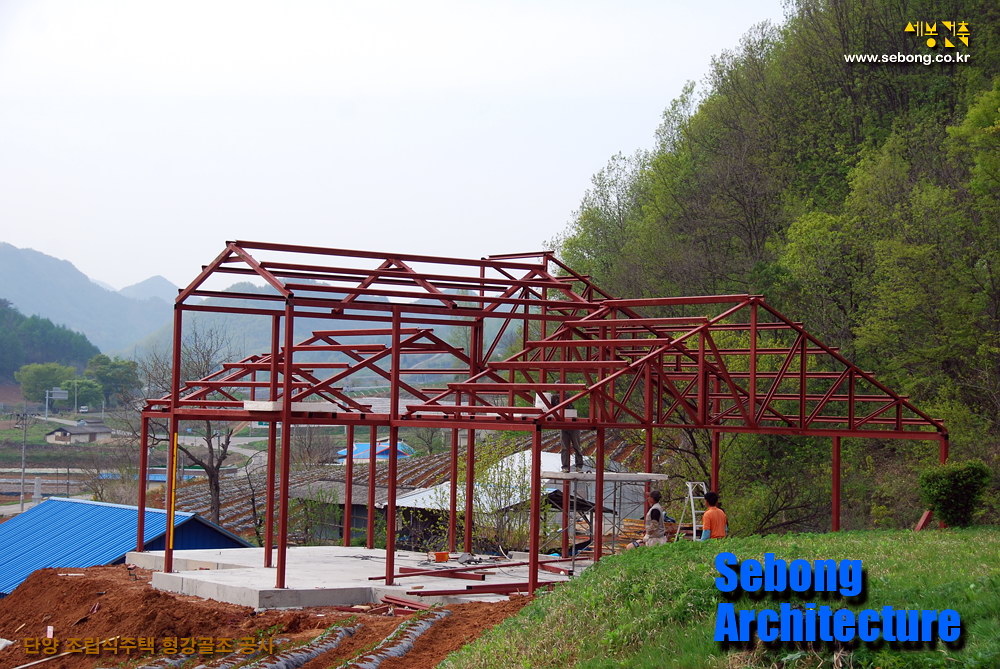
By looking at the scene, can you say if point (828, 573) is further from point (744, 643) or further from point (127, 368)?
point (127, 368)

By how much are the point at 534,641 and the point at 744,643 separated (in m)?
2.79

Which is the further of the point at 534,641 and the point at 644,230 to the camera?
the point at 644,230

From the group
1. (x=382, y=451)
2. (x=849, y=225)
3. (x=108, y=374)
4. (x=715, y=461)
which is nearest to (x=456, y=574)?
(x=715, y=461)

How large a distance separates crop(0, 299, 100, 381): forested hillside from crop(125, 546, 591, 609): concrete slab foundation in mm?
149794

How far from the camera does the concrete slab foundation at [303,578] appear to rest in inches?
730

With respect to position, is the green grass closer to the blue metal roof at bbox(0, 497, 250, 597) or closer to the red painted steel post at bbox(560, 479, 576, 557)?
the red painted steel post at bbox(560, 479, 576, 557)

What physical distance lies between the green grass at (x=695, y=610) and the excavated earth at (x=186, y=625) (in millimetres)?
1519

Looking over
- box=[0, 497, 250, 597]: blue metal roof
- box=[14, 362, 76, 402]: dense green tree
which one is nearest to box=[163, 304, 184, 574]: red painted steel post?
box=[0, 497, 250, 597]: blue metal roof

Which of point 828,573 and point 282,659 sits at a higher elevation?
point 828,573

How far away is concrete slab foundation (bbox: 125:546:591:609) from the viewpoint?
730 inches

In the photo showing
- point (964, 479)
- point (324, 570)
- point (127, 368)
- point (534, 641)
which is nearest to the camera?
point (534, 641)

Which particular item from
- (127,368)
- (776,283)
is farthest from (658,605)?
(127,368)

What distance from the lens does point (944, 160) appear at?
3859cm

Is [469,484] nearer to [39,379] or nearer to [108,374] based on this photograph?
[108,374]
